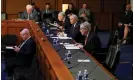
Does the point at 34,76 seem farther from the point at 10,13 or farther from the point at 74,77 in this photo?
the point at 10,13

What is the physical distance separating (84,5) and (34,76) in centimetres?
1068

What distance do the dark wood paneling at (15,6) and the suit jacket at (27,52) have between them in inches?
416

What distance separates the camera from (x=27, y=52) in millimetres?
6074

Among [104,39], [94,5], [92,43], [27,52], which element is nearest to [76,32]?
[92,43]

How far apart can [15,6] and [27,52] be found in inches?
427

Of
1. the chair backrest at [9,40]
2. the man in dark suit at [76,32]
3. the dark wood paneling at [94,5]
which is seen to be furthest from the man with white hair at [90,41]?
the dark wood paneling at [94,5]

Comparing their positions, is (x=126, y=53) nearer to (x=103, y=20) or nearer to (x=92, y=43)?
(x=92, y=43)

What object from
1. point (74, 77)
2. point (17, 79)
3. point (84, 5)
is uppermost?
point (84, 5)

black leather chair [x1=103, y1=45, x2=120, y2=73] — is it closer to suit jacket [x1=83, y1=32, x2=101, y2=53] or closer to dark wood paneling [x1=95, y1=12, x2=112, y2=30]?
suit jacket [x1=83, y1=32, x2=101, y2=53]

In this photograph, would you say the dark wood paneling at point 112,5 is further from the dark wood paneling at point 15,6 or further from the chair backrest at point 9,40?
the chair backrest at point 9,40

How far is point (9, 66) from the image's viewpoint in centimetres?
599

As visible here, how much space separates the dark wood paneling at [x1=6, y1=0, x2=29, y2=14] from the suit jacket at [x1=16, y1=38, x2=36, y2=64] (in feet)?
34.7

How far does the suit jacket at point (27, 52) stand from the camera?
5.95m

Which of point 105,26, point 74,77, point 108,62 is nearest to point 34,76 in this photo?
point 108,62
